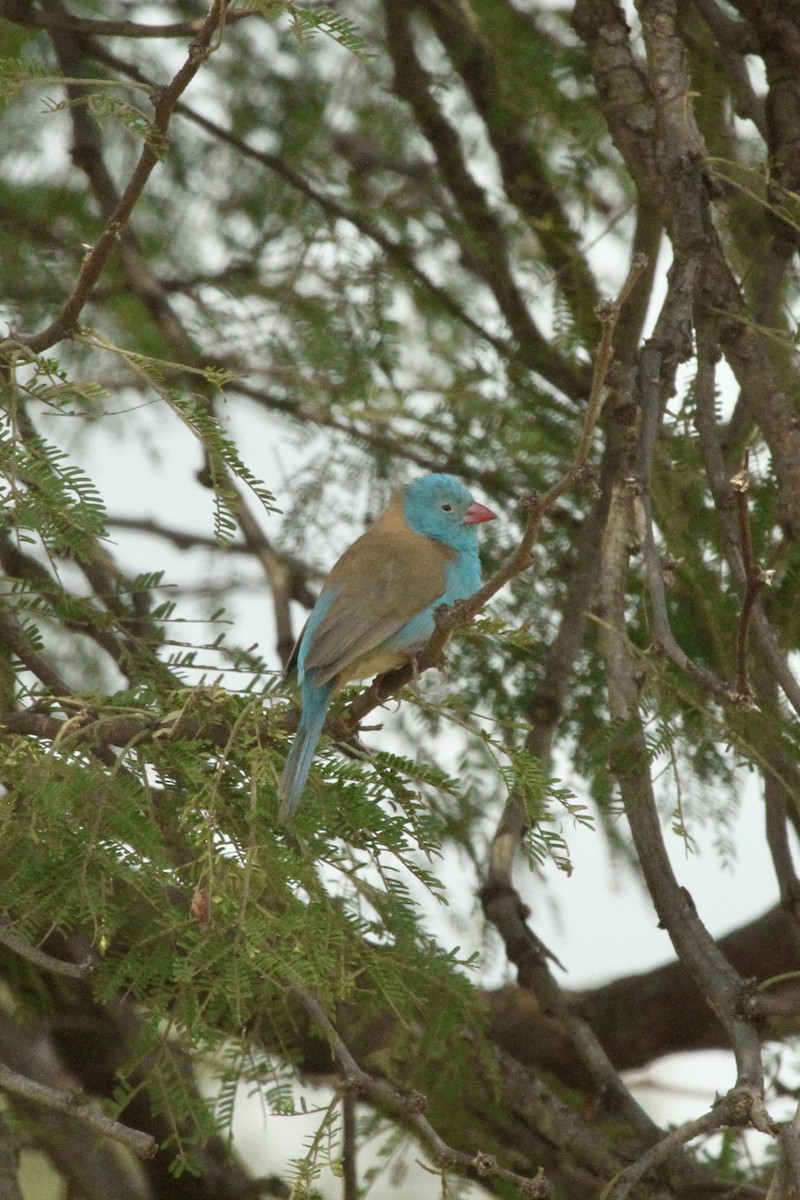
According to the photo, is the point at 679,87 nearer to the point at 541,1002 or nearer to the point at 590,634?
the point at 590,634

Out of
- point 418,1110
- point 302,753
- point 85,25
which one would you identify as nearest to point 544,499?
point 302,753

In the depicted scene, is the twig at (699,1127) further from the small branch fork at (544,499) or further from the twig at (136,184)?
the twig at (136,184)

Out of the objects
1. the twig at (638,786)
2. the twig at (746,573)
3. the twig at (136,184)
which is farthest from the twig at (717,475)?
the twig at (136,184)

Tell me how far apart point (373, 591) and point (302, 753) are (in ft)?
3.92

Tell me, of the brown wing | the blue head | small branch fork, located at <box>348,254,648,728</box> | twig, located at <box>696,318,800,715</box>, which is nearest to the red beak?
the blue head

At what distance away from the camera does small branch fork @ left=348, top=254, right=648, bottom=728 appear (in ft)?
7.41

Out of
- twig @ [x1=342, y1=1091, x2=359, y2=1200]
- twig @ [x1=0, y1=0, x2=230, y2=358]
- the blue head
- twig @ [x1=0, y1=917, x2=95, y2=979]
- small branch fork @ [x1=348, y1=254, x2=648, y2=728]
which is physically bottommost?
twig @ [x1=342, y1=1091, x2=359, y2=1200]

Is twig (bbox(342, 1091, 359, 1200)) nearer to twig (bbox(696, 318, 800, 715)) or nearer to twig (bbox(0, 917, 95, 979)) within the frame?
twig (bbox(0, 917, 95, 979))

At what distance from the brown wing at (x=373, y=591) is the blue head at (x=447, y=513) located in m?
0.07

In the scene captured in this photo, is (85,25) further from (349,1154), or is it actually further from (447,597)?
(349,1154)

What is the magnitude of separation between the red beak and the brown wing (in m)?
0.19

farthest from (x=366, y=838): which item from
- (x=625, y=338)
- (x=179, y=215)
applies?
(x=179, y=215)

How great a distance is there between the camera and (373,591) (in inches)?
166

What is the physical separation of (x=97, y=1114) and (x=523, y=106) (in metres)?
3.83
